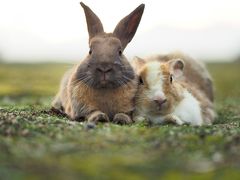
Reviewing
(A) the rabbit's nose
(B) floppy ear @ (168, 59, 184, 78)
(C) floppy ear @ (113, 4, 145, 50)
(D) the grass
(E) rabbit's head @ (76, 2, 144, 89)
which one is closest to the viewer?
(D) the grass

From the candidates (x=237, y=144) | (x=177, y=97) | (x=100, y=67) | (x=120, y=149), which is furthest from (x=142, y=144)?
(x=177, y=97)

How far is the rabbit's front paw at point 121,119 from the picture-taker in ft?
45.5

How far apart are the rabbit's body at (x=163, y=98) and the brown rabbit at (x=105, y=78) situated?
0.27 m

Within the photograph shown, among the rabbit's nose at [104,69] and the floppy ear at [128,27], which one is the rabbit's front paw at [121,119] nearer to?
the rabbit's nose at [104,69]

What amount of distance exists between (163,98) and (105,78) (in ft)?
4.40

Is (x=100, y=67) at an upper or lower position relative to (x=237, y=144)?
upper

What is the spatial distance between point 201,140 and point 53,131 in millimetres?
2483

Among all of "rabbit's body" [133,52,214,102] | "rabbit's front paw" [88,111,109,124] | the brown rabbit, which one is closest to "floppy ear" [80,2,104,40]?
the brown rabbit

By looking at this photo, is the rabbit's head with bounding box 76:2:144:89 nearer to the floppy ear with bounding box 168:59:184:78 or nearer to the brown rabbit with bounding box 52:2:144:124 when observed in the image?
the brown rabbit with bounding box 52:2:144:124

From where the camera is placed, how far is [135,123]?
1400cm

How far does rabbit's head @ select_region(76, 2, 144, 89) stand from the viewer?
13.6 meters

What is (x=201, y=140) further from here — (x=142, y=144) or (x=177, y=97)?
(x=177, y=97)

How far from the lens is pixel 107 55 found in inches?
540

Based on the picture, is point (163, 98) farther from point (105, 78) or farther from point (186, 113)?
point (105, 78)
